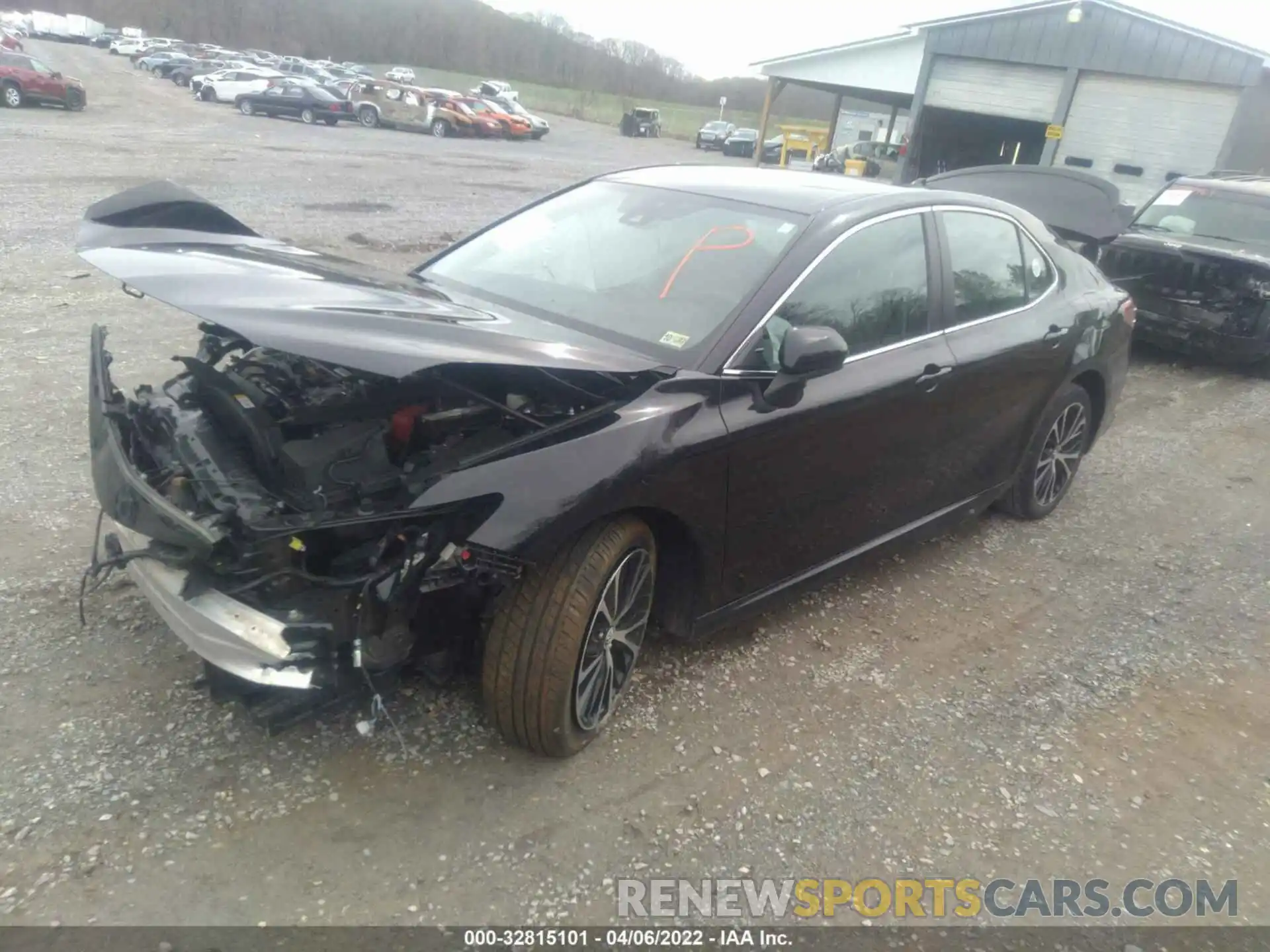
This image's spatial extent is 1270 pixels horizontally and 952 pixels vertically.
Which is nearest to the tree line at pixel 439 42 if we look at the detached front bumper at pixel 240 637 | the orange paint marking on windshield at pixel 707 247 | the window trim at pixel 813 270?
the window trim at pixel 813 270

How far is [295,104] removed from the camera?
3070 centimetres

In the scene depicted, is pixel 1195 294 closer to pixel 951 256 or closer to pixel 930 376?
pixel 951 256

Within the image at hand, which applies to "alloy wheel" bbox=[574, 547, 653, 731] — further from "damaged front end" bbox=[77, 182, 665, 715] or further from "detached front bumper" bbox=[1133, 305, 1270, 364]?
"detached front bumper" bbox=[1133, 305, 1270, 364]

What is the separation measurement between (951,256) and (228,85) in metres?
36.0

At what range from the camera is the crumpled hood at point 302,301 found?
2.30 metres

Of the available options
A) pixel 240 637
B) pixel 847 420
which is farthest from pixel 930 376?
pixel 240 637

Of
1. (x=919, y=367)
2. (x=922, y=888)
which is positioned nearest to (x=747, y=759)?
(x=922, y=888)

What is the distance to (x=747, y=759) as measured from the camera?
2.99 m

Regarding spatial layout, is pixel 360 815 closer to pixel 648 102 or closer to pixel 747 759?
pixel 747 759

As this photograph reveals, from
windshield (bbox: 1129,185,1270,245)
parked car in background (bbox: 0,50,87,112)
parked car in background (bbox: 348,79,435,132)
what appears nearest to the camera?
windshield (bbox: 1129,185,1270,245)

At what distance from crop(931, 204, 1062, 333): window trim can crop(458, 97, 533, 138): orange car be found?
31851 mm

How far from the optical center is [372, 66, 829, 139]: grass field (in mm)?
55375

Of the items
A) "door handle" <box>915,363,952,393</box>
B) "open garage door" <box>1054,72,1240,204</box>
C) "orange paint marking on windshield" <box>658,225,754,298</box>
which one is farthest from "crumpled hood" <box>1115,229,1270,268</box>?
"open garage door" <box>1054,72,1240,204</box>

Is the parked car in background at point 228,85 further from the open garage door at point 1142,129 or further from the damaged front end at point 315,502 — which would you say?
the damaged front end at point 315,502
